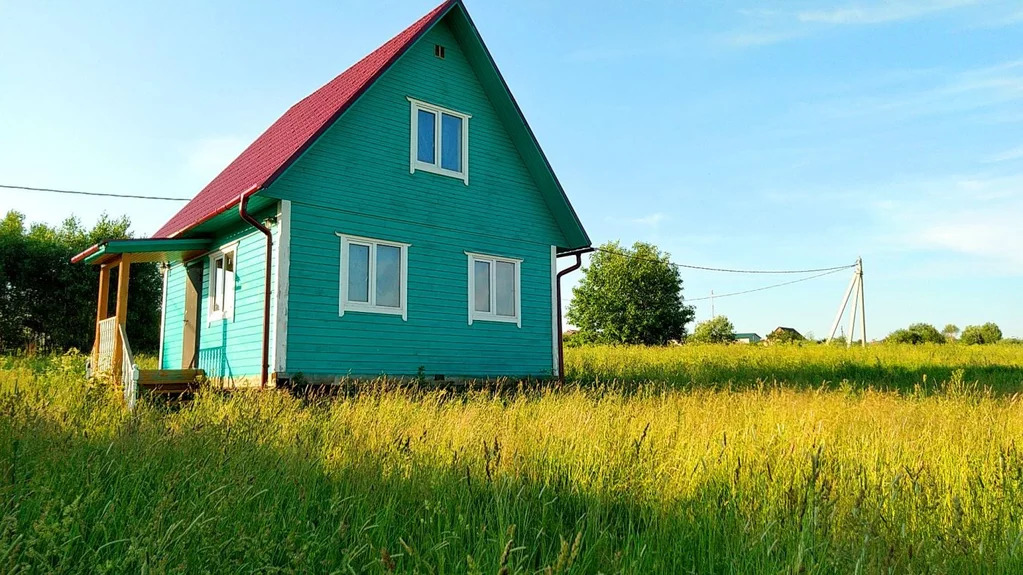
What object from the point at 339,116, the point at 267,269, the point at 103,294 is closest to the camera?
the point at 267,269

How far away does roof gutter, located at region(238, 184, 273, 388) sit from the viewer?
11359mm

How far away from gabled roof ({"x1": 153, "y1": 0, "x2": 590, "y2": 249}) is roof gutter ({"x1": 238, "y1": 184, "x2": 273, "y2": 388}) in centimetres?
29

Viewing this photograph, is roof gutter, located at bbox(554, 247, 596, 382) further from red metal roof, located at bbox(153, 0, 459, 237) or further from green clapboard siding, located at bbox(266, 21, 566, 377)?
red metal roof, located at bbox(153, 0, 459, 237)

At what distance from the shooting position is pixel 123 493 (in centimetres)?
402

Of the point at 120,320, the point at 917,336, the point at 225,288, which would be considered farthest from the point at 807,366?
the point at 917,336

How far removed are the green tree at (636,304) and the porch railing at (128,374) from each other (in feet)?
119

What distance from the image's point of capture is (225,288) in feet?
45.1

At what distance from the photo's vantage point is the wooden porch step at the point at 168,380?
11406 mm

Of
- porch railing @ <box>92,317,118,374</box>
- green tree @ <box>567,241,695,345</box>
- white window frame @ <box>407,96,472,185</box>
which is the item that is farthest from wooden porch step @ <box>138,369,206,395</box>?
green tree @ <box>567,241,695,345</box>

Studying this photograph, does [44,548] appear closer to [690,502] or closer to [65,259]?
[690,502]

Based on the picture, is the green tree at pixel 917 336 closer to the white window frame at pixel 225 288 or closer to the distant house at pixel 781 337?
the distant house at pixel 781 337

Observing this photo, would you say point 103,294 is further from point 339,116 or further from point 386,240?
point 339,116

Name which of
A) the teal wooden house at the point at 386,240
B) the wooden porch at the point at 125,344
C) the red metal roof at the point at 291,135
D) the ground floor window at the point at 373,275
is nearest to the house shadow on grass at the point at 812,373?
the teal wooden house at the point at 386,240

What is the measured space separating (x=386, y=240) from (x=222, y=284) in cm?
367
